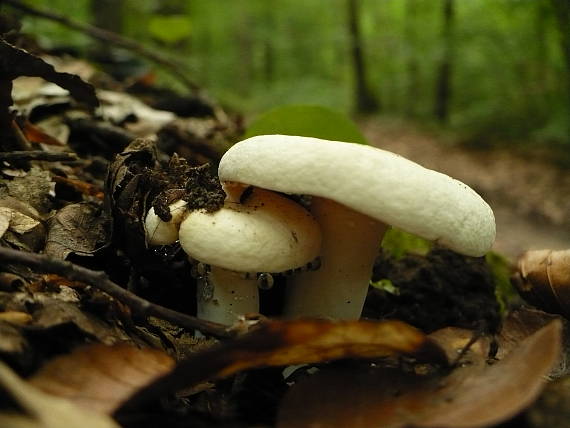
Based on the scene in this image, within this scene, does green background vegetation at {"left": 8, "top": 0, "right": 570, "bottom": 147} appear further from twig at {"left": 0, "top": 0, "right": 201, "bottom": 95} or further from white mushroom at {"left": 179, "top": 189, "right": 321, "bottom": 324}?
white mushroom at {"left": 179, "top": 189, "right": 321, "bottom": 324}

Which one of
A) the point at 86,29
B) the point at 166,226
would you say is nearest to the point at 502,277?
the point at 166,226

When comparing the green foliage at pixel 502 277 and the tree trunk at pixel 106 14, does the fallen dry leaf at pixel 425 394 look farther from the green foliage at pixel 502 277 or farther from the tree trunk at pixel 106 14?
the tree trunk at pixel 106 14

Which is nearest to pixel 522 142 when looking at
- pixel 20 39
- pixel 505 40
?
pixel 505 40

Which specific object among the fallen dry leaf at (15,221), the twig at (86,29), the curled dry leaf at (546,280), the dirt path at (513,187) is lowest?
the dirt path at (513,187)

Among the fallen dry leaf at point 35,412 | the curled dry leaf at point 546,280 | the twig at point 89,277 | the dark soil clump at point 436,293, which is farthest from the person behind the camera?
the dark soil clump at point 436,293

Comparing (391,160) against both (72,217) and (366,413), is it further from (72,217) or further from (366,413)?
(72,217)

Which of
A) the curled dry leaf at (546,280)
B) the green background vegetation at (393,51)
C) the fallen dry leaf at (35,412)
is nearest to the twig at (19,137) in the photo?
the fallen dry leaf at (35,412)
